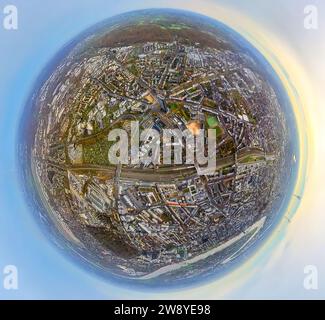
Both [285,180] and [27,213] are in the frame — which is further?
[27,213]

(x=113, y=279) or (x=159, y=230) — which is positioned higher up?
(x=159, y=230)

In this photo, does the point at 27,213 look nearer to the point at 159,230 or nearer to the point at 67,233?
the point at 67,233

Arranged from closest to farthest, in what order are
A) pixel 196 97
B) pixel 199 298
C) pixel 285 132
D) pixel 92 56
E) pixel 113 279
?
1. pixel 196 97
2. pixel 92 56
3. pixel 285 132
4. pixel 113 279
5. pixel 199 298

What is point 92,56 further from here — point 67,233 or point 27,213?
point 27,213

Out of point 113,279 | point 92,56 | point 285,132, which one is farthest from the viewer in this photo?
point 113,279

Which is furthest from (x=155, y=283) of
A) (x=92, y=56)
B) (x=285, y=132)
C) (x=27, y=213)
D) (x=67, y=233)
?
(x=92, y=56)

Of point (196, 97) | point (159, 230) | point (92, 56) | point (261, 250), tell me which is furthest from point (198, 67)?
point (261, 250)

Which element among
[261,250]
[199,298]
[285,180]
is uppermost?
[285,180]
